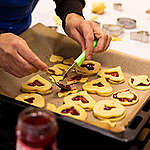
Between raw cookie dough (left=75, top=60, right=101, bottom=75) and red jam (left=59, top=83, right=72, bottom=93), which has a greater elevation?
raw cookie dough (left=75, top=60, right=101, bottom=75)

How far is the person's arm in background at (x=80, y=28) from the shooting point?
145cm

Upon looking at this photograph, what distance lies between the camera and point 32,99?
4.44 feet

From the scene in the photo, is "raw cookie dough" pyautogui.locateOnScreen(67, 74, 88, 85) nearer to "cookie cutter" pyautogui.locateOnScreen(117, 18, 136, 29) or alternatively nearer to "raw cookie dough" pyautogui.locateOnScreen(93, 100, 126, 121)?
"raw cookie dough" pyautogui.locateOnScreen(93, 100, 126, 121)

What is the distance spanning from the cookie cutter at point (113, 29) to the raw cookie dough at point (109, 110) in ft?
2.77

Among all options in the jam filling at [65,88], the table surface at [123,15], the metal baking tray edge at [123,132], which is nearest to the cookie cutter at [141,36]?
the table surface at [123,15]

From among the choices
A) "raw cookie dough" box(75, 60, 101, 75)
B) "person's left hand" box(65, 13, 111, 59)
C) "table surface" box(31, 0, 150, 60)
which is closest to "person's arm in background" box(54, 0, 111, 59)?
"person's left hand" box(65, 13, 111, 59)

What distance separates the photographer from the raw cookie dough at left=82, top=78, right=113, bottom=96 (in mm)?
1431

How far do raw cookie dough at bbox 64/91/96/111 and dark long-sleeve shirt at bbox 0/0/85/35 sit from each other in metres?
0.47

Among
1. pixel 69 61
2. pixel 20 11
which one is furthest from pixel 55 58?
pixel 20 11

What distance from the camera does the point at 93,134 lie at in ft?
3.11

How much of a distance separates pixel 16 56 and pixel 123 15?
145cm

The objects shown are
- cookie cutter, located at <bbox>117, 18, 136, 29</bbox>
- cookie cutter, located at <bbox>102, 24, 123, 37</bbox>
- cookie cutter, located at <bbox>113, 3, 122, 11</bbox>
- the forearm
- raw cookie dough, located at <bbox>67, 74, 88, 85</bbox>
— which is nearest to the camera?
raw cookie dough, located at <bbox>67, 74, 88, 85</bbox>

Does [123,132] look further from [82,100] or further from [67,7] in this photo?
[67,7]

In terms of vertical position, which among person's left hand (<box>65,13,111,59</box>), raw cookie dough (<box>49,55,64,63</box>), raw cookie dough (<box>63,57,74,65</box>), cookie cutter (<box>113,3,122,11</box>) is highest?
person's left hand (<box>65,13,111,59</box>)
